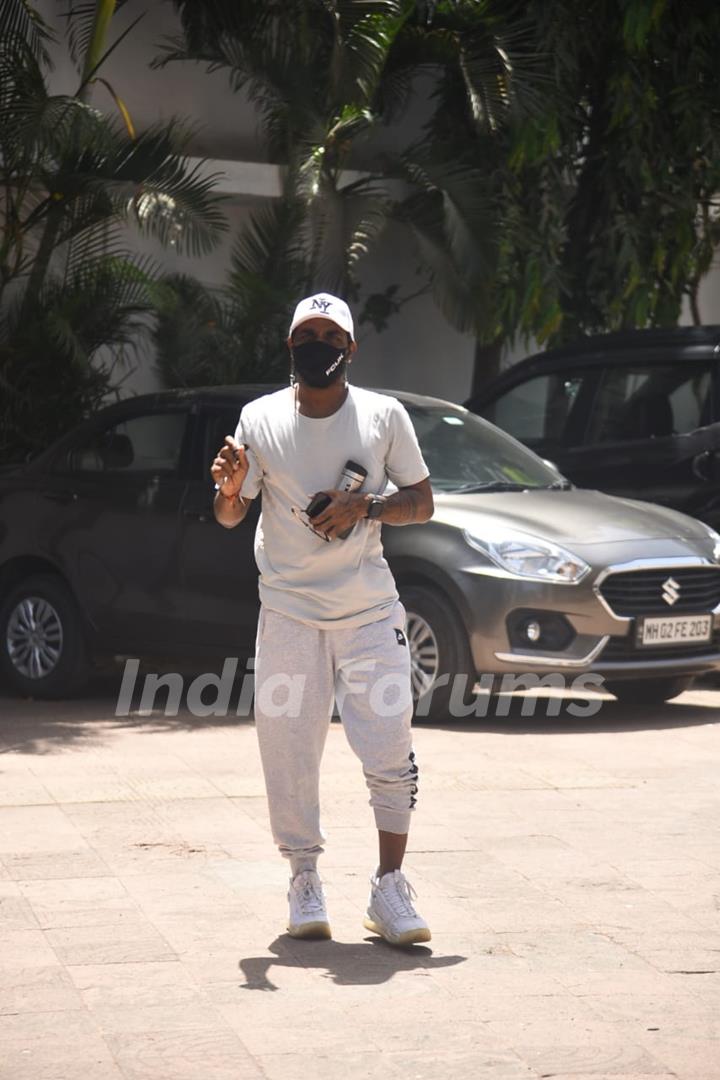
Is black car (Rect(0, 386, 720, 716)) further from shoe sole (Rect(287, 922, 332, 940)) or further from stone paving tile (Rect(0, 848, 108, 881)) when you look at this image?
shoe sole (Rect(287, 922, 332, 940))

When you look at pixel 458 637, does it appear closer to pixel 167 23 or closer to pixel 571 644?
pixel 571 644

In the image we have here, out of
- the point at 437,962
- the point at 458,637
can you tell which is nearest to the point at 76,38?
the point at 458,637

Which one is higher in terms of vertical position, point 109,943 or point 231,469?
point 231,469

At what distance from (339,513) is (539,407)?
687 centimetres

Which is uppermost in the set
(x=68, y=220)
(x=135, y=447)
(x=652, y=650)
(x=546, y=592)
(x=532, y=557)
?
(x=68, y=220)

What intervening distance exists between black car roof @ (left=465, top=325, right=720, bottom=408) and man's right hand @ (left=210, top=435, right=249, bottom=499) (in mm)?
6267

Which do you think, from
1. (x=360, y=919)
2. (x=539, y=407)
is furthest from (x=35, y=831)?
(x=539, y=407)

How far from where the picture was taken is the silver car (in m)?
9.12

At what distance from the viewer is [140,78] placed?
14.9 metres

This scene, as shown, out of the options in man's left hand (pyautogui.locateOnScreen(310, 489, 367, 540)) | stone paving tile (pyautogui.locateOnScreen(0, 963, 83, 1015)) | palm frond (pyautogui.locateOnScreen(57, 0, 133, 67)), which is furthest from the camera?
palm frond (pyautogui.locateOnScreen(57, 0, 133, 67))

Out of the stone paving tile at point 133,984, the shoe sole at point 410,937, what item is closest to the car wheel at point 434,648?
the shoe sole at point 410,937

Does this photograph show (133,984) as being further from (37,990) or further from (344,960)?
(344,960)

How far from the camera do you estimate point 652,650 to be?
9.33 m

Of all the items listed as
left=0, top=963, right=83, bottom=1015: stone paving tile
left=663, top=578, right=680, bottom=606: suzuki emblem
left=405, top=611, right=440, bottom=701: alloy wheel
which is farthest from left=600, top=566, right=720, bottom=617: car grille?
left=0, top=963, right=83, bottom=1015: stone paving tile
